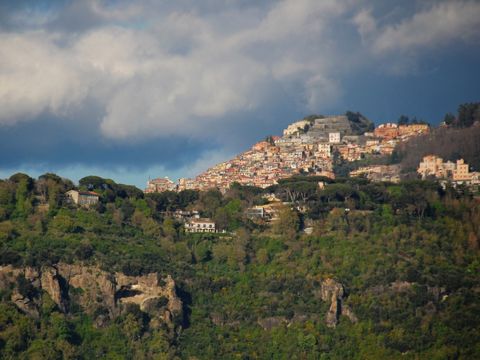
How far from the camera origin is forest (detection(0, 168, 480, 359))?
2343 inches

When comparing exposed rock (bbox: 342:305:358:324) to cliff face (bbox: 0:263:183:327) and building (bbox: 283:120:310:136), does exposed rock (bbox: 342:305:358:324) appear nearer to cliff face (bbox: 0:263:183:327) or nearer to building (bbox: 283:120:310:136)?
cliff face (bbox: 0:263:183:327)

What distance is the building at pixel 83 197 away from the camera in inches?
2937

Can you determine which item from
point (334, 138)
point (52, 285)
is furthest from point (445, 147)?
point (52, 285)

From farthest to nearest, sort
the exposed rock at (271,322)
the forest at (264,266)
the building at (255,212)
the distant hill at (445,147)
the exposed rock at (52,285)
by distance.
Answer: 1. the distant hill at (445,147)
2. the building at (255,212)
3. the exposed rock at (271,322)
4. the exposed rock at (52,285)
5. the forest at (264,266)

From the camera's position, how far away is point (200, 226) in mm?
75750

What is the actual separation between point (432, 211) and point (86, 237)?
69.4ft

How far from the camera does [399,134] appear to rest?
109375 mm

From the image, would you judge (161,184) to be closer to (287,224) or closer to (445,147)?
(445,147)

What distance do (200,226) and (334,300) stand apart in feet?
48.9

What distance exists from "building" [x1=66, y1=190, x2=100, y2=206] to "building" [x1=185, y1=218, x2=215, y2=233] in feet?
19.5

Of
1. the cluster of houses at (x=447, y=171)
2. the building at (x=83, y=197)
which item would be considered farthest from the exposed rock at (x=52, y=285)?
the cluster of houses at (x=447, y=171)

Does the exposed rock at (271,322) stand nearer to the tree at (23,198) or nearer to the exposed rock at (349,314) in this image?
the exposed rock at (349,314)

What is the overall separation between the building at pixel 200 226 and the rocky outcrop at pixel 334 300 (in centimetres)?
1234

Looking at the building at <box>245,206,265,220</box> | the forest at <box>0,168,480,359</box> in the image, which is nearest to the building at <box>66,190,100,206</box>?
the forest at <box>0,168,480,359</box>
